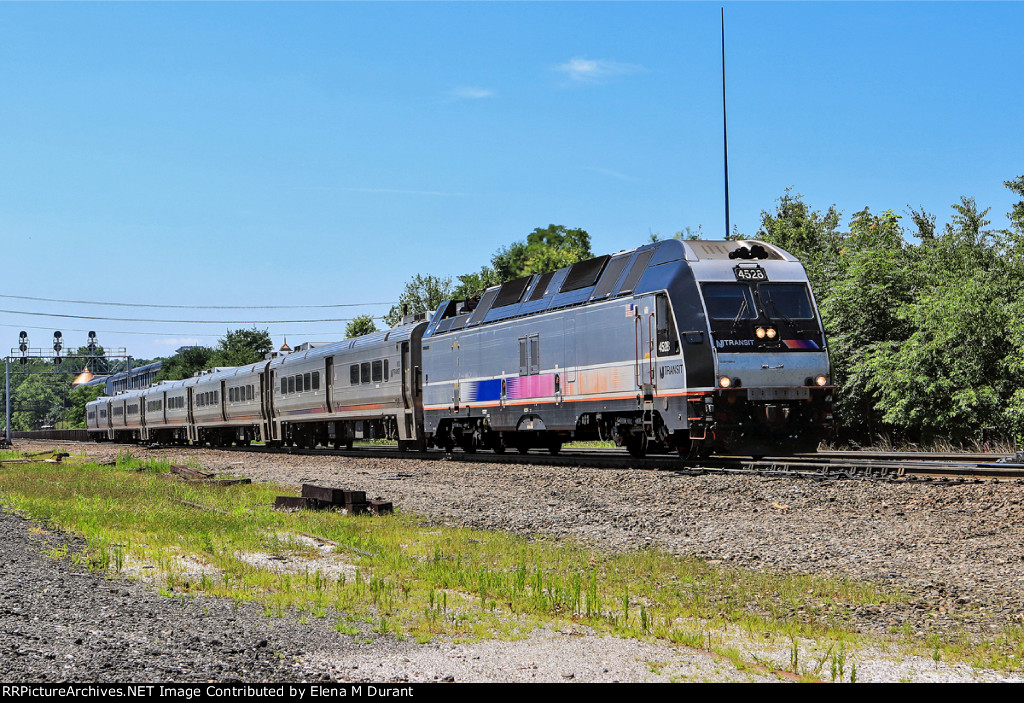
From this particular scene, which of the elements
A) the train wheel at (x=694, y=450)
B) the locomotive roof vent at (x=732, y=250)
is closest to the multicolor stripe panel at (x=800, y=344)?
the locomotive roof vent at (x=732, y=250)

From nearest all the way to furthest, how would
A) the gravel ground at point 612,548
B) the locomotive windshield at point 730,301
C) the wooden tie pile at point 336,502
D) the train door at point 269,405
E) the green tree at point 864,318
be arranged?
the gravel ground at point 612,548 → the wooden tie pile at point 336,502 → the locomotive windshield at point 730,301 → the green tree at point 864,318 → the train door at point 269,405

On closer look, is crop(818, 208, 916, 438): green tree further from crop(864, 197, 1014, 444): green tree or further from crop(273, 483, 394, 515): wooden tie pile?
crop(273, 483, 394, 515): wooden tie pile

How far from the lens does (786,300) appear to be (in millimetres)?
18734

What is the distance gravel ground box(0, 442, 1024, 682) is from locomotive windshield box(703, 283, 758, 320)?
317 centimetres

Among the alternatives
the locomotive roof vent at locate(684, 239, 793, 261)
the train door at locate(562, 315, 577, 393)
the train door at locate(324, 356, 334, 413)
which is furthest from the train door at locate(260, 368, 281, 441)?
the locomotive roof vent at locate(684, 239, 793, 261)

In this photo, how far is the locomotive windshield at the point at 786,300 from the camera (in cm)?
1855

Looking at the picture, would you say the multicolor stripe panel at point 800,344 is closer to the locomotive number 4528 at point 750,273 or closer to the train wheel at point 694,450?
the locomotive number 4528 at point 750,273

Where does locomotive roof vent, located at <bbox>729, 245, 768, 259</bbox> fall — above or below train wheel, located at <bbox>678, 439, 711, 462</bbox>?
above

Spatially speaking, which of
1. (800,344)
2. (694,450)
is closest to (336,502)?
(694,450)

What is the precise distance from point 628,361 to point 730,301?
8.14 ft

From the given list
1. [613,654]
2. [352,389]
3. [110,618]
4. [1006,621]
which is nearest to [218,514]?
[110,618]

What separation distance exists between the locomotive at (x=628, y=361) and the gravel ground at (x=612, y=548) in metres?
1.80

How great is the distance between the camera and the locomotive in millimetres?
17781

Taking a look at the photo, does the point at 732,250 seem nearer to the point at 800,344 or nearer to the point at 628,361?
the point at 800,344
